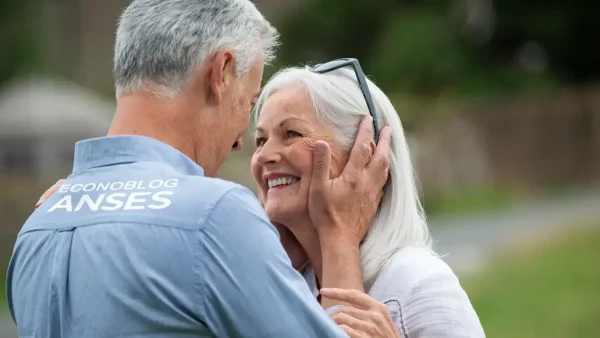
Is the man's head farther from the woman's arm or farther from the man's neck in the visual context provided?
the woman's arm

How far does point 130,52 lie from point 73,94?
25901 millimetres

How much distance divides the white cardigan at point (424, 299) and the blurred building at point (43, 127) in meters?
23.7

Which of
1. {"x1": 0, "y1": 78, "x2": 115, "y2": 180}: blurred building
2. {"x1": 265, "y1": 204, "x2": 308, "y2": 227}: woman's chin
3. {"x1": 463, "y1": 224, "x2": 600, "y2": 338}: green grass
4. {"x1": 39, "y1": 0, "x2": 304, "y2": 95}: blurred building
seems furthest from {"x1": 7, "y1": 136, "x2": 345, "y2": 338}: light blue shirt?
{"x1": 39, "y1": 0, "x2": 304, "y2": 95}: blurred building

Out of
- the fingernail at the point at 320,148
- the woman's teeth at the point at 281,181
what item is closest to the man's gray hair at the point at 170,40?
the fingernail at the point at 320,148

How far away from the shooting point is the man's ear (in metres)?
2.80

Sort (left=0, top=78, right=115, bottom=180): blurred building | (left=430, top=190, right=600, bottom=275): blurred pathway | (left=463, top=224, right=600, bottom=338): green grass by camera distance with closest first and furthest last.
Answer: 1. (left=463, top=224, right=600, bottom=338): green grass
2. (left=430, top=190, right=600, bottom=275): blurred pathway
3. (left=0, top=78, right=115, bottom=180): blurred building

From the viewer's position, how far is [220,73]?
2.81 meters

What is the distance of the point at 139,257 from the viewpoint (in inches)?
100.0

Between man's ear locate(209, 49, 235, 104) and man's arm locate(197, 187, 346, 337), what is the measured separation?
363 mm

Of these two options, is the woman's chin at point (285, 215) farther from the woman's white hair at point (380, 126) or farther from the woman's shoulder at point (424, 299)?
the woman's shoulder at point (424, 299)

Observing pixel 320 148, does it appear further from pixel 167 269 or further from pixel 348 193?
pixel 167 269

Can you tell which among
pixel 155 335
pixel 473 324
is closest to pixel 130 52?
pixel 155 335

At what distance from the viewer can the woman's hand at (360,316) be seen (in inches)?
115

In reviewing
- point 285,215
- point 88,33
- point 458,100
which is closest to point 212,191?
point 285,215
